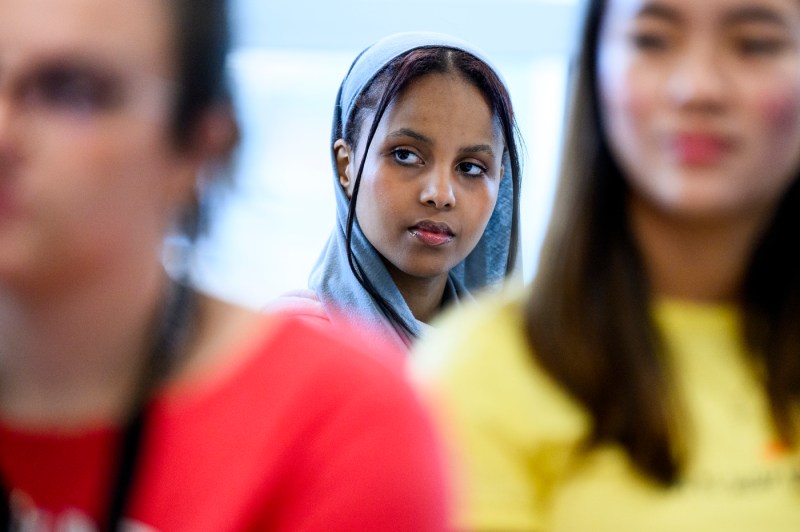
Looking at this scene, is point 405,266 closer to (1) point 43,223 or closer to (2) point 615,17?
(2) point 615,17

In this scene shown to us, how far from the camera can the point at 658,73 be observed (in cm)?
85

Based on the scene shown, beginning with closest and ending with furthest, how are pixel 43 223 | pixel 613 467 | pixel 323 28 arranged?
pixel 43 223 → pixel 613 467 → pixel 323 28

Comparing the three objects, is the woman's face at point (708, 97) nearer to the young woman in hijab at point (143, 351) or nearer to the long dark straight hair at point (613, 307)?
the long dark straight hair at point (613, 307)

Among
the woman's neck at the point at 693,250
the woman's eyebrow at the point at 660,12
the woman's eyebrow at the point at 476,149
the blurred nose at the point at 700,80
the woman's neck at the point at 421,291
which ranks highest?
the woman's eyebrow at the point at 660,12

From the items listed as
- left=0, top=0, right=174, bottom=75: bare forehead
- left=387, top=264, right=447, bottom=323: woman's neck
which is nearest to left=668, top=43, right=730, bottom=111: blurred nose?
left=0, top=0, right=174, bottom=75: bare forehead

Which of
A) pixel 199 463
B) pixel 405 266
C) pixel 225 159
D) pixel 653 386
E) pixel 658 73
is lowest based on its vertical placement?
pixel 405 266

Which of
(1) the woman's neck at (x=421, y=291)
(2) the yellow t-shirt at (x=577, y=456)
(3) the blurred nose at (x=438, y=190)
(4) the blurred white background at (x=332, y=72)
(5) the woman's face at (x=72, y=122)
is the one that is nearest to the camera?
(5) the woman's face at (x=72, y=122)

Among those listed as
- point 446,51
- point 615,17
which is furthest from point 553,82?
point 615,17

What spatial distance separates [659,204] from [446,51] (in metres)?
0.82

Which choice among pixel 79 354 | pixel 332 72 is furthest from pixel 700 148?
pixel 332 72

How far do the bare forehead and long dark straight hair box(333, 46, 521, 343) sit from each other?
0.90m

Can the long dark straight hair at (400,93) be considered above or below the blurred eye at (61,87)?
below

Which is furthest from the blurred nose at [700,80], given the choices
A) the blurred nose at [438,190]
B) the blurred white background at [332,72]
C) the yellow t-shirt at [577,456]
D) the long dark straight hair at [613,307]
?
the blurred nose at [438,190]

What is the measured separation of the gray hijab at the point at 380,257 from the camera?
1657mm
